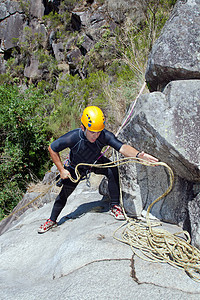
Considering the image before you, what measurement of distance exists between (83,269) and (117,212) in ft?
3.52

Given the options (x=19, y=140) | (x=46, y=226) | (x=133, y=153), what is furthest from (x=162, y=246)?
(x=19, y=140)

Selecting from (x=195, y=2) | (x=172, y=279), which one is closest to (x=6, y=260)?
(x=172, y=279)

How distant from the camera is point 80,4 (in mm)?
15398

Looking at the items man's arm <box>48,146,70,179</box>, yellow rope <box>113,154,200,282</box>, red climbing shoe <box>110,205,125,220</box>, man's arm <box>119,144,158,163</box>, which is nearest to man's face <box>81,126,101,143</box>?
man's arm <box>119,144,158,163</box>

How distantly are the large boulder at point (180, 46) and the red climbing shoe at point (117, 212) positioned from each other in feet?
5.56

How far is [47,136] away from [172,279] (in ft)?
22.7

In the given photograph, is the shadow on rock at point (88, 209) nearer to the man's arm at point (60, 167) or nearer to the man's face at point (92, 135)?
the man's arm at point (60, 167)

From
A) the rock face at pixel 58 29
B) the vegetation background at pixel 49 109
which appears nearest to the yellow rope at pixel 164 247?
the vegetation background at pixel 49 109

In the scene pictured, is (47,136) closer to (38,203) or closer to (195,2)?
(38,203)

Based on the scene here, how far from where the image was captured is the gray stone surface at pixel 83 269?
180 cm

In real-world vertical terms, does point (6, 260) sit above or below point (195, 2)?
below

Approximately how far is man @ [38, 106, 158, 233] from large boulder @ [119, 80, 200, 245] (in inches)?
7.6

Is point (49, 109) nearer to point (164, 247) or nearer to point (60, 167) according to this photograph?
point (60, 167)

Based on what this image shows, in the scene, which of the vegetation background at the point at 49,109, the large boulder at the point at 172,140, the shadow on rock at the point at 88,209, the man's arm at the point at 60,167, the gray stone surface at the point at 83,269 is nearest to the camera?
the gray stone surface at the point at 83,269
